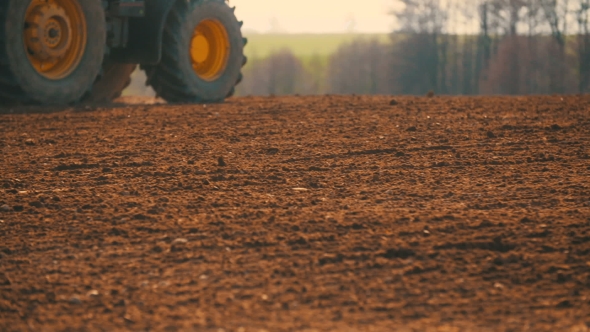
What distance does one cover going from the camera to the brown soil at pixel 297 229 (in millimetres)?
3516

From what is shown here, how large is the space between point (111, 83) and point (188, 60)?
1359 millimetres

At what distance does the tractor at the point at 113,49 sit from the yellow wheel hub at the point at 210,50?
1 cm

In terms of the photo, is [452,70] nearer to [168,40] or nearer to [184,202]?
[168,40]

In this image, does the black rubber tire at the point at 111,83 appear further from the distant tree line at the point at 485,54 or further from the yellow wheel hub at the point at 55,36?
the distant tree line at the point at 485,54

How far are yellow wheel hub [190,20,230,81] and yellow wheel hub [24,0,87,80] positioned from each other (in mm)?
2412

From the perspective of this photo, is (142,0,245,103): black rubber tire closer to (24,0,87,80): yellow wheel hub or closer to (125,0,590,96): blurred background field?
(24,0,87,80): yellow wheel hub

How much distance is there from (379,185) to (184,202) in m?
1.28

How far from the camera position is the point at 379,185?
5727mm

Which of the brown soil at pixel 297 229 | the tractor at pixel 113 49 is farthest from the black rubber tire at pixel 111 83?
the brown soil at pixel 297 229

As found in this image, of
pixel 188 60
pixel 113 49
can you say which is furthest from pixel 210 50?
pixel 113 49

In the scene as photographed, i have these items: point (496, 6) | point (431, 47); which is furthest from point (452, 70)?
point (496, 6)

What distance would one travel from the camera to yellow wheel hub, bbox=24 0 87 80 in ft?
31.5

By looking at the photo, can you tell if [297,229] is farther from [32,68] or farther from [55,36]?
[55,36]

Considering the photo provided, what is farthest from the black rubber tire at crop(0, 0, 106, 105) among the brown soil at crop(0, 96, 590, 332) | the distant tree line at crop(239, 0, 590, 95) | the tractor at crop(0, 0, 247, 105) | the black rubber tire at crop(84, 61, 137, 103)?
the distant tree line at crop(239, 0, 590, 95)
